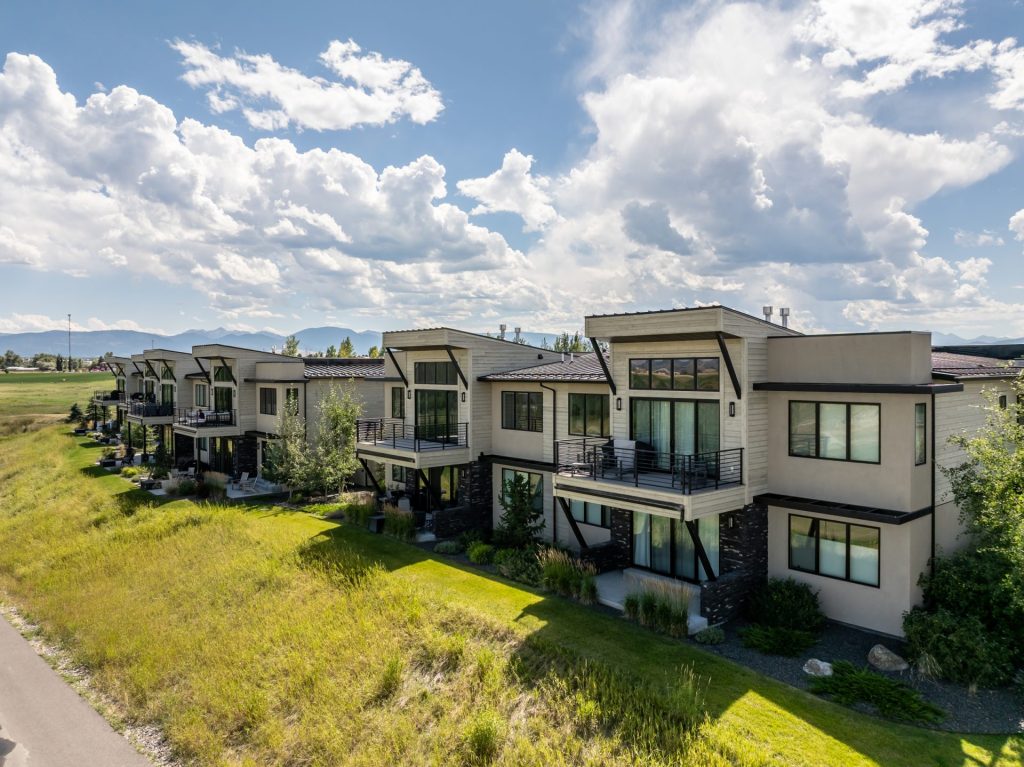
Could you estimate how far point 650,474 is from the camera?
17500mm

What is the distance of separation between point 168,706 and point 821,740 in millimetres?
14742

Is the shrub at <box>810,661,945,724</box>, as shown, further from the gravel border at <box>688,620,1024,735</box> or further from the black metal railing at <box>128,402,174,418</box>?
the black metal railing at <box>128,402,174,418</box>

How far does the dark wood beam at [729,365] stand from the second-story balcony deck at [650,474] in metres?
1.50

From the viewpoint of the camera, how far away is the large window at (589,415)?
2019cm

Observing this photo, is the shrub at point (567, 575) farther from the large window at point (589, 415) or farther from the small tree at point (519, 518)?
the large window at point (589, 415)

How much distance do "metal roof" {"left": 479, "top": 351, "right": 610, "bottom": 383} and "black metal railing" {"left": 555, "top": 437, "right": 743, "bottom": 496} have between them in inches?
79.9

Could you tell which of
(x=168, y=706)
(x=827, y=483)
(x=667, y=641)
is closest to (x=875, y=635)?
(x=827, y=483)

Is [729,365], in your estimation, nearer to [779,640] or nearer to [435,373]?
[779,640]

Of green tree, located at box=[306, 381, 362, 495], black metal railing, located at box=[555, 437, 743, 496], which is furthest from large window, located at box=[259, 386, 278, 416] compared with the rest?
black metal railing, located at box=[555, 437, 743, 496]

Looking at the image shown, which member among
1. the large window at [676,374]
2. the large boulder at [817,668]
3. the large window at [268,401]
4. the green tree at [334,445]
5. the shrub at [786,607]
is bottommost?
the large boulder at [817,668]

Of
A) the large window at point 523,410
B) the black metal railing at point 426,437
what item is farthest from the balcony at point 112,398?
the large window at point 523,410

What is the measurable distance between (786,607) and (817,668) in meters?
2.19

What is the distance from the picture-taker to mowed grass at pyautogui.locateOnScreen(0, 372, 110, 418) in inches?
2865

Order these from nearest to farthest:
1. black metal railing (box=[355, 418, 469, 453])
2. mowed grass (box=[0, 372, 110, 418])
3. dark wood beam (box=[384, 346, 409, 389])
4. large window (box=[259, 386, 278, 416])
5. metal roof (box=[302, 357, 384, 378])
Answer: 1. black metal railing (box=[355, 418, 469, 453])
2. dark wood beam (box=[384, 346, 409, 389])
3. metal roof (box=[302, 357, 384, 378])
4. large window (box=[259, 386, 278, 416])
5. mowed grass (box=[0, 372, 110, 418])
